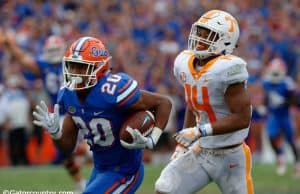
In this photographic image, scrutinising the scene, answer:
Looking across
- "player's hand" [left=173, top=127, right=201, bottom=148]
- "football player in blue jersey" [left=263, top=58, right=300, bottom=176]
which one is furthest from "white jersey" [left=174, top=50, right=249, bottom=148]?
"football player in blue jersey" [left=263, top=58, right=300, bottom=176]

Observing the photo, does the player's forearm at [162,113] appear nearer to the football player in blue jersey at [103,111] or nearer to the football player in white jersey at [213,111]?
the football player in blue jersey at [103,111]

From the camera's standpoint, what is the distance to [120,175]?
18.8 feet

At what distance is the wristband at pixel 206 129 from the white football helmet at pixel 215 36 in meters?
0.53

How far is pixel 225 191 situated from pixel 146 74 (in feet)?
26.9

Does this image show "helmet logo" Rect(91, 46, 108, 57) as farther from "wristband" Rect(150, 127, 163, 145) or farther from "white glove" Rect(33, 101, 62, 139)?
"wristband" Rect(150, 127, 163, 145)

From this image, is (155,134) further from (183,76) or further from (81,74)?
(81,74)

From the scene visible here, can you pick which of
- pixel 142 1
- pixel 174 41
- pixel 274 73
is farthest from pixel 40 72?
pixel 142 1

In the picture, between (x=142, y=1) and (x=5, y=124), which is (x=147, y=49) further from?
(x=5, y=124)

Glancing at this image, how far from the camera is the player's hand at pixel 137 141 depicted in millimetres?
5461

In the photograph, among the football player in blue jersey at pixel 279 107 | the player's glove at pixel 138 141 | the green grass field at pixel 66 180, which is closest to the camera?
the player's glove at pixel 138 141

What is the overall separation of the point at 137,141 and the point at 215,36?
0.95 metres

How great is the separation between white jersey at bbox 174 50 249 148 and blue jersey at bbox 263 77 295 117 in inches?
250

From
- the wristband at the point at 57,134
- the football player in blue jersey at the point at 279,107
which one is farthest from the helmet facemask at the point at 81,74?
the football player in blue jersey at the point at 279,107

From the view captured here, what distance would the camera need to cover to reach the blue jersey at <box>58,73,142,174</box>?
5.56 meters
